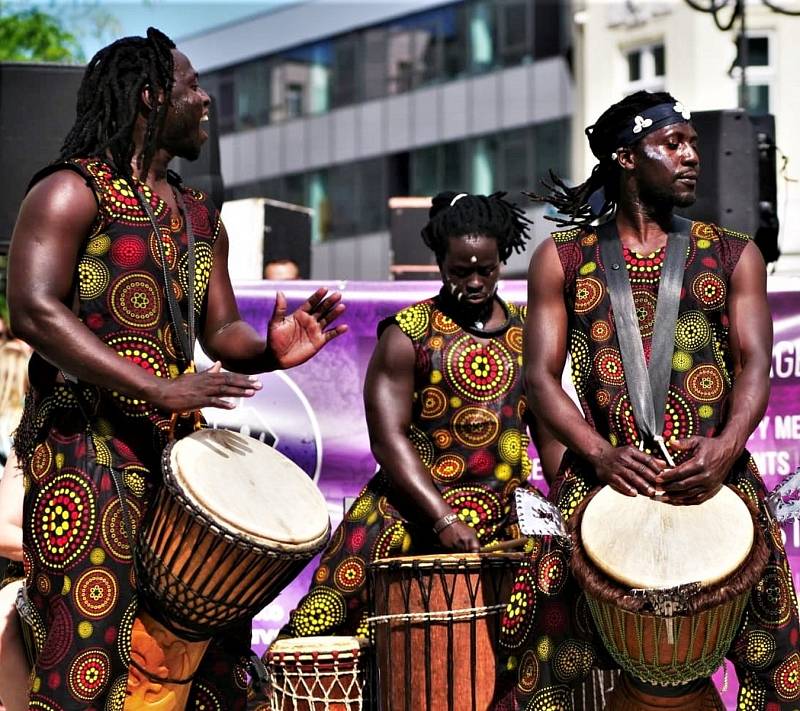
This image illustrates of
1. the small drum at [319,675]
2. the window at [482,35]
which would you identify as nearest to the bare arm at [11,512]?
the small drum at [319,675]

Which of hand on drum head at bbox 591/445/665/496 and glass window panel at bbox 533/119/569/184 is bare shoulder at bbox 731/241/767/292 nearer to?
hand on drum head at bbox 591/445/665/496

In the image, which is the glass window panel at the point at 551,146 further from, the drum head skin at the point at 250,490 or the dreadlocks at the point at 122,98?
the drum head skin at the point at 250,490

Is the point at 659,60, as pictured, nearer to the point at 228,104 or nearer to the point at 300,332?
the point at 300,332

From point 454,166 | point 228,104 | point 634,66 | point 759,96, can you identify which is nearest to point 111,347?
point 759,96

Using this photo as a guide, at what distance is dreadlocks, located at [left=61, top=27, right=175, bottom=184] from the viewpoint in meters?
4.37

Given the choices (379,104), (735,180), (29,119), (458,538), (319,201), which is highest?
(379,104)

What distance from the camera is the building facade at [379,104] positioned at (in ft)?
123

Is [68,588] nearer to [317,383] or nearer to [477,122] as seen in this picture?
[317,383]

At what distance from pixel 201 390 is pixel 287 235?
5886mm

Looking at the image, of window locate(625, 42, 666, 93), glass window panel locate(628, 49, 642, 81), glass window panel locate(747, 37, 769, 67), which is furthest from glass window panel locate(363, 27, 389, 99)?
glass window panel locate(747, 37, 769, 67)

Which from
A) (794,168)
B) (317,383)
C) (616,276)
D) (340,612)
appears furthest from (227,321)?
(794,168)

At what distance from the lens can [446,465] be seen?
19.6 feet

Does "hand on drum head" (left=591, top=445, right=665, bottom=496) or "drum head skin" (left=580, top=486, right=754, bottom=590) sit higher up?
"hand on drum head" (left=591, top=445, right=665, bottom=496)

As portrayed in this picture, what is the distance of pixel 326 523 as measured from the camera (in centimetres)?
434
